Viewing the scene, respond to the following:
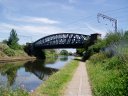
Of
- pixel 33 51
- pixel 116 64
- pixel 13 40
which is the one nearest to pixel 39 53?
pixel 33 51

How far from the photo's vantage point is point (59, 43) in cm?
11406

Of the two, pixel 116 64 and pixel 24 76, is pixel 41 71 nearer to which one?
pixel 24 76

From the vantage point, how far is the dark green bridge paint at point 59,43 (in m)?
98.7

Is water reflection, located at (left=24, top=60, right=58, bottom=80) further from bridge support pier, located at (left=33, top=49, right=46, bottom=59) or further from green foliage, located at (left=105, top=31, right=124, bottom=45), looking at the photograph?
bridge support pier, located at (left=33, top=49, right=46, bottom=59)

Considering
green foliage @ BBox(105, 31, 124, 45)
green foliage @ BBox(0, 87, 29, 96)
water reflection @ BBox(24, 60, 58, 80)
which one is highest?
green foliage @ BBox(105, 31, 124, 45)

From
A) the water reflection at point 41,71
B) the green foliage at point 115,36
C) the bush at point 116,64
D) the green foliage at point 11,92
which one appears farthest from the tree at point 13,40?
the green foliage at point 11,92

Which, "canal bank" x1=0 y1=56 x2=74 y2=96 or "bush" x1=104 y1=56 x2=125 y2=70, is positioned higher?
"bush" x1=104 y1=56 x2=125 y2=70

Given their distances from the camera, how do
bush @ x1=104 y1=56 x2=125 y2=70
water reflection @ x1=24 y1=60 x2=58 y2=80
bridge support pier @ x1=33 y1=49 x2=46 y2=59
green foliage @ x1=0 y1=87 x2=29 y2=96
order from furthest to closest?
bridge support pier @ x1=33 y1=49 x2=46 y2=59, water reflection @ x1=24 y1=60 x2=58 y2=80, bush @ x1=104 y1=56 x2=125 y2=70, green foliage @ x1=0 y1=87 x2=29 y2=96

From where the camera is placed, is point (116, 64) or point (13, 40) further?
point (13, 40)

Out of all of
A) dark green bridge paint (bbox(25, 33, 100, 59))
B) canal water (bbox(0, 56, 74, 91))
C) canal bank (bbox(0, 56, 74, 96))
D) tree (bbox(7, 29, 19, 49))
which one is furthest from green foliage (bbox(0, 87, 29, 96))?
tree (bbox(7, 29, 19, 49))

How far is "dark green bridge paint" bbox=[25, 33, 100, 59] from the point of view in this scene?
98713mm

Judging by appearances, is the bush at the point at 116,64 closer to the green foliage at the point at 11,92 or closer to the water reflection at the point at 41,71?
the water reflection at the point at 41,71

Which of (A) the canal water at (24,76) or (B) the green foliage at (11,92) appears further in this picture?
(A) the canal water at (24,76)

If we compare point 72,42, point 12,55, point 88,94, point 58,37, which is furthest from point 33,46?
point 88,94
